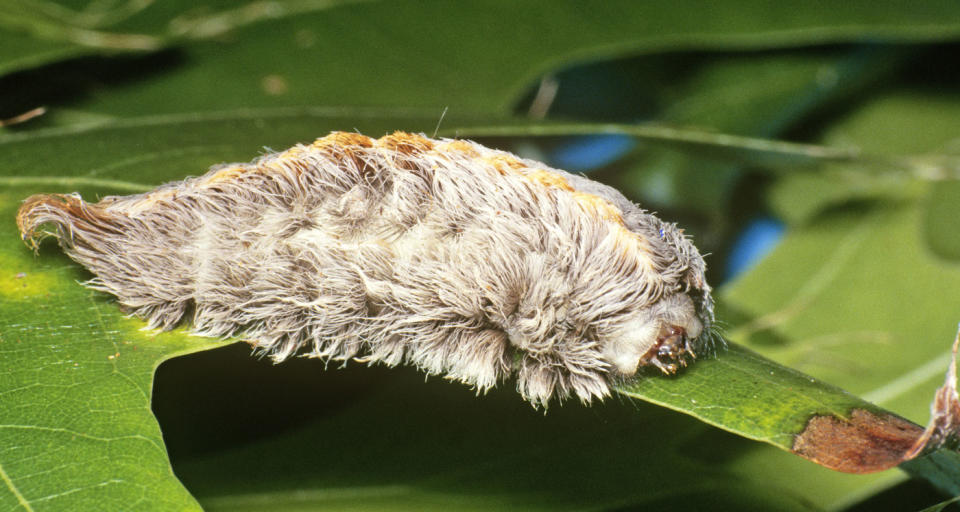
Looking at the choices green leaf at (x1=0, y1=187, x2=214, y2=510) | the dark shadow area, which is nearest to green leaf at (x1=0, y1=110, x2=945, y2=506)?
green leaf at (x1=0, y1=187, x2=214, y2=510)

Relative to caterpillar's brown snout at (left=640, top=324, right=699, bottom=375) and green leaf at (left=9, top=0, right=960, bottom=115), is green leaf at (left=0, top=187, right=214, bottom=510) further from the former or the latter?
green leaf at (left=9, top=0, right=960, bottom=115)

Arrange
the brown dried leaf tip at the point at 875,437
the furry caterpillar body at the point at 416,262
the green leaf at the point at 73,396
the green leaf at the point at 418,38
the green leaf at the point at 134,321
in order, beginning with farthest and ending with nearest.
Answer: the green leaf at the point at 418,38 → the furry caterpillar body at the point at 416,262 → the green leaf at the point at 134,321 → the green leaf at the point at 73,396 → the brown dried leaf tip at the point at 875,437

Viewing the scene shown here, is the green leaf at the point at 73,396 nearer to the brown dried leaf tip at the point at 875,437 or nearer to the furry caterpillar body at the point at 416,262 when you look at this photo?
the furry caterpillar body at the point at 416,262

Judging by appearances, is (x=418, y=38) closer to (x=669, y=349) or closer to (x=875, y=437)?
(x=669, y=349)

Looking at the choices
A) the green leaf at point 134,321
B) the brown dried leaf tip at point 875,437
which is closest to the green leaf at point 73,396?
the green leaf at point 134,321

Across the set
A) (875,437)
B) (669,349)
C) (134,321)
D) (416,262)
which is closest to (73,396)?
(134,321)

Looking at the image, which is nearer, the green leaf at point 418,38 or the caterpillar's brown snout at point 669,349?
the caterpillar's brown snout at point 669,349
